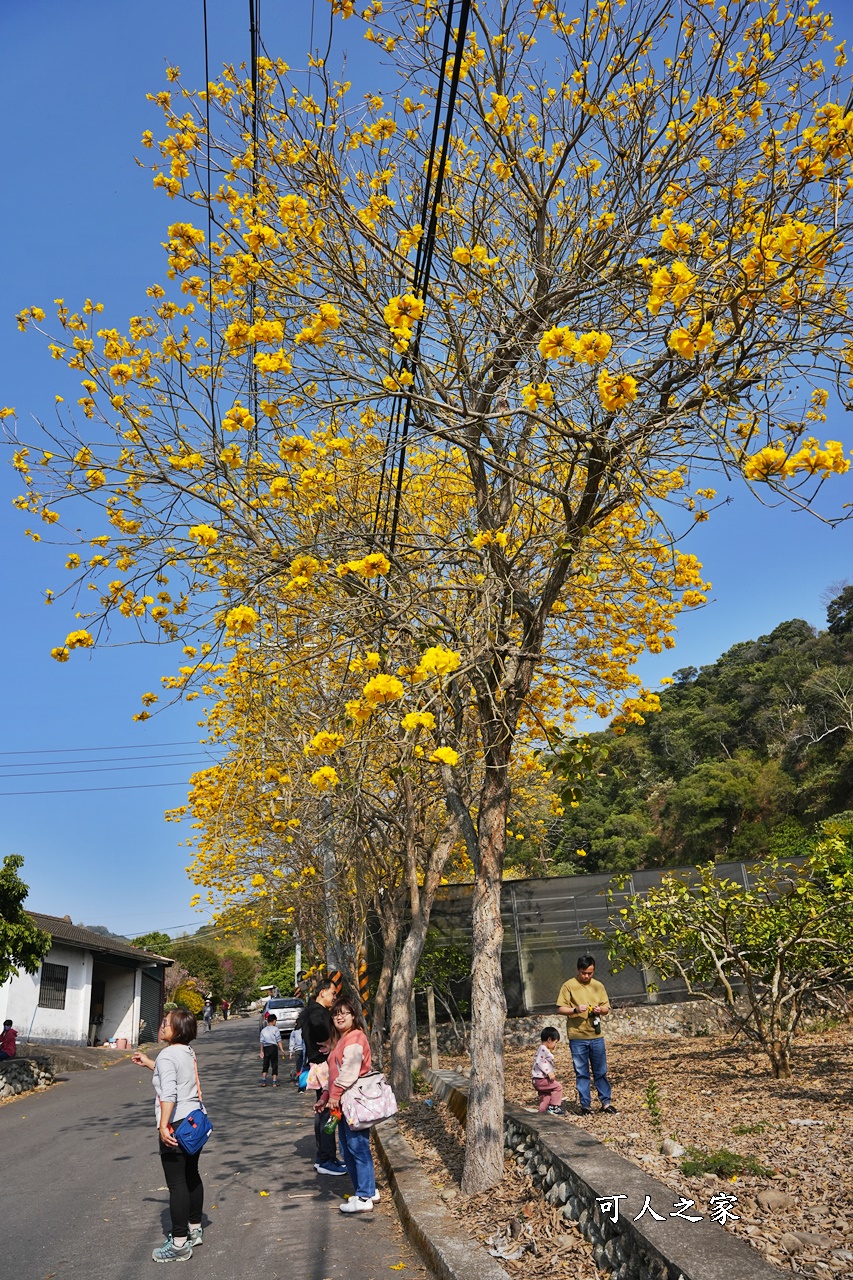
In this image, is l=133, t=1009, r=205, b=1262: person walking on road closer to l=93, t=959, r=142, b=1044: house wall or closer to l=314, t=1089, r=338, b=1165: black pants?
l=314, t=1089, r=338, b=1165: black pants

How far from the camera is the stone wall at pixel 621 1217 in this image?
2.98 metres

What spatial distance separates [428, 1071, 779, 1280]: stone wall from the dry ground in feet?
0.39

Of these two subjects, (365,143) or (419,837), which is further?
(419,837)

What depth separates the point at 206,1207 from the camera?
6.24 metres

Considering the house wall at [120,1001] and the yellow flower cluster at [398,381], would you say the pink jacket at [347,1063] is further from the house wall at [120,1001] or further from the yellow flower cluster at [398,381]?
the house wall at [120,1001]

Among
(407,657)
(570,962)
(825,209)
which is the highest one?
(825,209)

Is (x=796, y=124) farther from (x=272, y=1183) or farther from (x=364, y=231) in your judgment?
(x=272, y=1183)

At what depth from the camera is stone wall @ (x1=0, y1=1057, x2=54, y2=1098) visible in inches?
623

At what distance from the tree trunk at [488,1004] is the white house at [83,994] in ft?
48.7

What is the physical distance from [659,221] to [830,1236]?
5.01 m

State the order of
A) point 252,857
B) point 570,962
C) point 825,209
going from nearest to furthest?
point 825,209 → point 570,962 → point 252,857

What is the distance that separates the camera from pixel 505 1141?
6129 millimetres

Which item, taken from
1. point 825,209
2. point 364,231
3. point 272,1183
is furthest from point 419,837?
point 825,209

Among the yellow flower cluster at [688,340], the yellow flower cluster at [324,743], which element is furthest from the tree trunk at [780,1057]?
the yellow flower cluster at [688,340]
